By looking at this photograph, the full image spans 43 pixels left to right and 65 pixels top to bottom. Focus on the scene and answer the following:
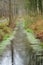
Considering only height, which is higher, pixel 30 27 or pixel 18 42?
pixel 30 27

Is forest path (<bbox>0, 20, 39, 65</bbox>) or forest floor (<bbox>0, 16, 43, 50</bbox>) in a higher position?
forest floor (<bbox>0, 16, 43, 50</bbox>)

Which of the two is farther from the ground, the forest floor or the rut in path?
the forest floor

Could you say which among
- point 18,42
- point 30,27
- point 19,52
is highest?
point 30,27

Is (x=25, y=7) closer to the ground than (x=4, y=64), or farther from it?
farther from it

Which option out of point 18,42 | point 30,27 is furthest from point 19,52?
point 30,27

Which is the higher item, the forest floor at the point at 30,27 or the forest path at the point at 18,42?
the forest floor at the point at 30,27

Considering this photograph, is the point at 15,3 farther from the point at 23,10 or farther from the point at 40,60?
the point at 40,60

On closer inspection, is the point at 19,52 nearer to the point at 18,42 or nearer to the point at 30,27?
the point at 18,42

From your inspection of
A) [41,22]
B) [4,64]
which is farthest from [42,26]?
[4,64]

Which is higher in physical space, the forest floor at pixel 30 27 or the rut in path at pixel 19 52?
the forest floor at pixel 30 27

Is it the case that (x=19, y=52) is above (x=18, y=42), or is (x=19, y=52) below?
below

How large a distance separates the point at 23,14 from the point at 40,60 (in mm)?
522

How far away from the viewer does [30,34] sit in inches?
279

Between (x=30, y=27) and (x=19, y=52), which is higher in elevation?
(x=30, y=27)
